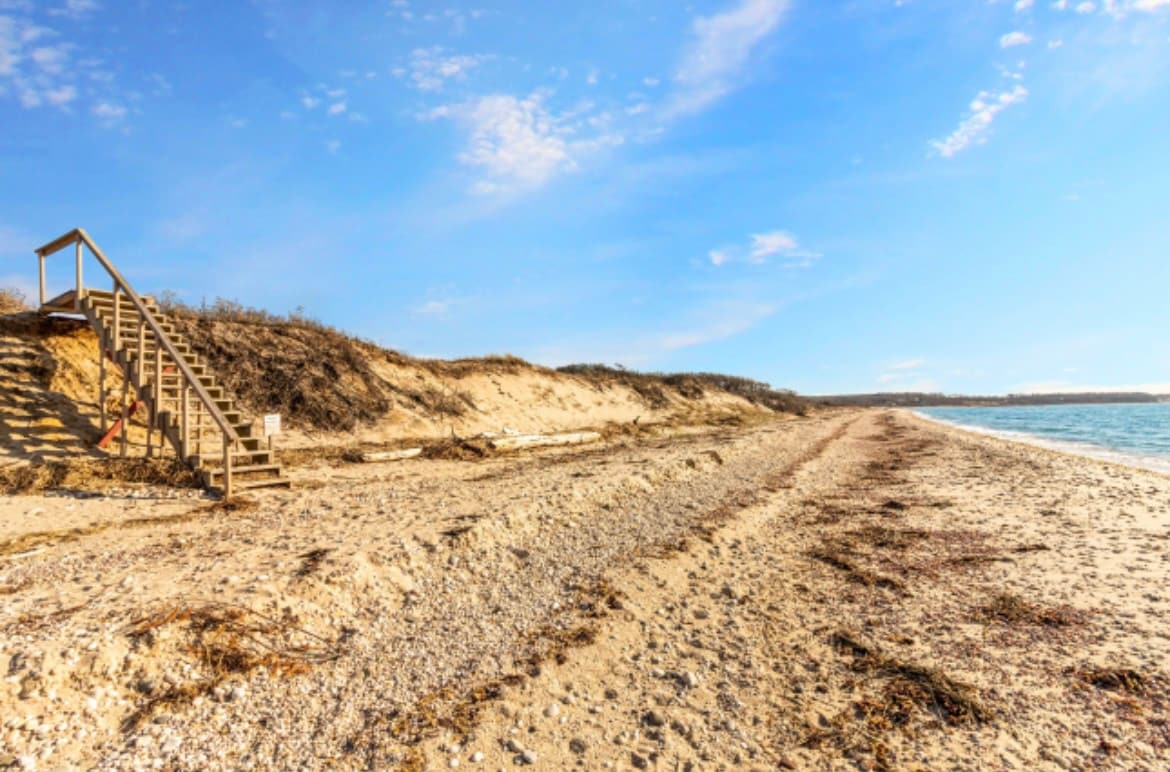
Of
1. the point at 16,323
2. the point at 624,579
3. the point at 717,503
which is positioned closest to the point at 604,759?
A: the point at 624,579

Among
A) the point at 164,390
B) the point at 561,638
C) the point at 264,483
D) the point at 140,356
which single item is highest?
the point at 140,356

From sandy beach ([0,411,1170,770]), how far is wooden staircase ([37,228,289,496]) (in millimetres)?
1370

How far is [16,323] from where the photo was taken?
12.6m

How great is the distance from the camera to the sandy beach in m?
3.34

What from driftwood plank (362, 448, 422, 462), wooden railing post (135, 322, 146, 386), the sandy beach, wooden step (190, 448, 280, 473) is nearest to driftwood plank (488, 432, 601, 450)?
driftwood plank (362, 448, 422, 462)

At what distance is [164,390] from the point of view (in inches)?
455

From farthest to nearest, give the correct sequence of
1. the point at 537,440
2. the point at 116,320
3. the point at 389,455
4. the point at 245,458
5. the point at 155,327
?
1. the point at 537,440
2. the point at 389,455
3. the point at 245,458
4. the point at 116,320
5. the point at 155,327

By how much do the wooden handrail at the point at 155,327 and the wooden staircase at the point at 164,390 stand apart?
0.6 inches

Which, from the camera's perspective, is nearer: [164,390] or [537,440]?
[164,390]

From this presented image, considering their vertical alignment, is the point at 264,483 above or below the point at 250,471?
below

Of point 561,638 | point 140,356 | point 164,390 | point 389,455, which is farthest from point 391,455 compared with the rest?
point 561,638

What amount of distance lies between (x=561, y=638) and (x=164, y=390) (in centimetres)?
1103

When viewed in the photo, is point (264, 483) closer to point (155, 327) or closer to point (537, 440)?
point (155, 327)

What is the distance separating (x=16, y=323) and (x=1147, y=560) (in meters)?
20.7
